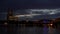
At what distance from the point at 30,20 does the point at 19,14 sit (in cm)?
247

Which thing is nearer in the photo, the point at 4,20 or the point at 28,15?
the point at 4,20

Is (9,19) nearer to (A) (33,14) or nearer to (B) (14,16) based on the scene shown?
(B) (14,16)

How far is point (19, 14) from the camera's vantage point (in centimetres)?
2623

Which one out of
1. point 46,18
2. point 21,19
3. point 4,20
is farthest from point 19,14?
point 46,18

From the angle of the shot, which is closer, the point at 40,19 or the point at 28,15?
the point at 40,19

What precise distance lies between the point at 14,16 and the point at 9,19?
39.6 inches

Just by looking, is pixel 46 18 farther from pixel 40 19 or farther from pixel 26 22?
pixel 26 22

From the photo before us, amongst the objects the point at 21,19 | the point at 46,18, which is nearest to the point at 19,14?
the point at 21,19

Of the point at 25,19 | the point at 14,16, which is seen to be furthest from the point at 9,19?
the point at 25,19

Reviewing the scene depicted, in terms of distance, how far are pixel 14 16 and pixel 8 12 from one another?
1630 millimetres

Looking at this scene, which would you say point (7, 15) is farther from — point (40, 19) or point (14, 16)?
point (40, 19)

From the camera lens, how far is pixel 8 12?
26297 mm

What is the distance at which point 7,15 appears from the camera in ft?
86.1

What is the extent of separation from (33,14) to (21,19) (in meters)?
2.14
